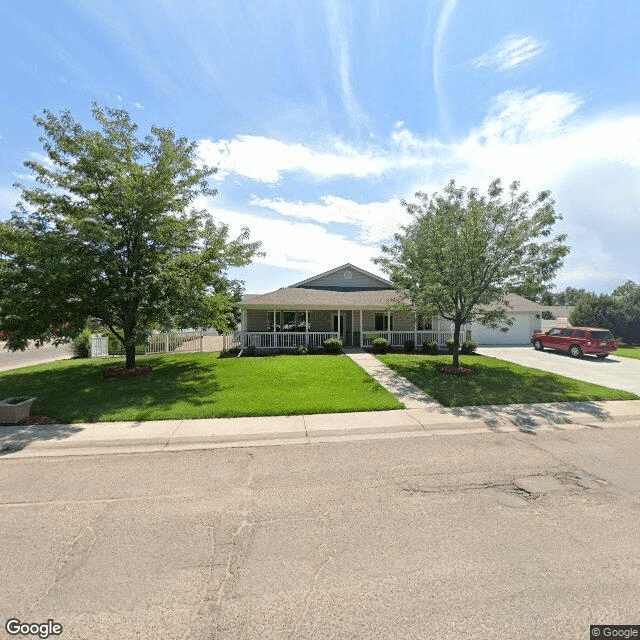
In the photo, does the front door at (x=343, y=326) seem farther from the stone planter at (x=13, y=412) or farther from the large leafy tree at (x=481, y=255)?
the stone planter at (x=13, y=412)

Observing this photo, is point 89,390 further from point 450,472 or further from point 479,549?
point 479,549

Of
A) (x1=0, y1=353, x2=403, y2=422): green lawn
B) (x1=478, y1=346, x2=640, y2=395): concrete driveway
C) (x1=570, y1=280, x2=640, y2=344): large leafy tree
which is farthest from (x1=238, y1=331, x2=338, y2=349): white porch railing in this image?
(x1=570, y1=280, x2=640, y2=344): large leafy tree

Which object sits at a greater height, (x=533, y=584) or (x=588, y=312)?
(x=588, y=312)

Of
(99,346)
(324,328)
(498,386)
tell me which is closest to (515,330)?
(324,328)

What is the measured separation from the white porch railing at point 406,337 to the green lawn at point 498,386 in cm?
536

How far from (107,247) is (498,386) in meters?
14.1

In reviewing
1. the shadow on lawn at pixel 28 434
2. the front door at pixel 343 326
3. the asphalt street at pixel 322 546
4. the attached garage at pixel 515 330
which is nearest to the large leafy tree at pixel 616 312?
the attached garage at pixel 515 330

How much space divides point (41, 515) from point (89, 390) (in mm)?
7654

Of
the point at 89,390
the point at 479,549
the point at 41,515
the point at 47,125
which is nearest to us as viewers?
the point at 479,549

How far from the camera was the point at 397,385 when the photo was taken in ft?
37.1

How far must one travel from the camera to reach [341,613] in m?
2.67

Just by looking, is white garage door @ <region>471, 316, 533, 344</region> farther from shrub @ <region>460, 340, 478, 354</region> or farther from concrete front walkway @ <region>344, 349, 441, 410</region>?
concrete front walkway @ <region>344, 349, 441, 410</region>

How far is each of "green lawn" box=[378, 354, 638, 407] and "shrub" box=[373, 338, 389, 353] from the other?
367cm

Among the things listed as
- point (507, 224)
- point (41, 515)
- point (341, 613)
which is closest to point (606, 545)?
point (341, 613)
